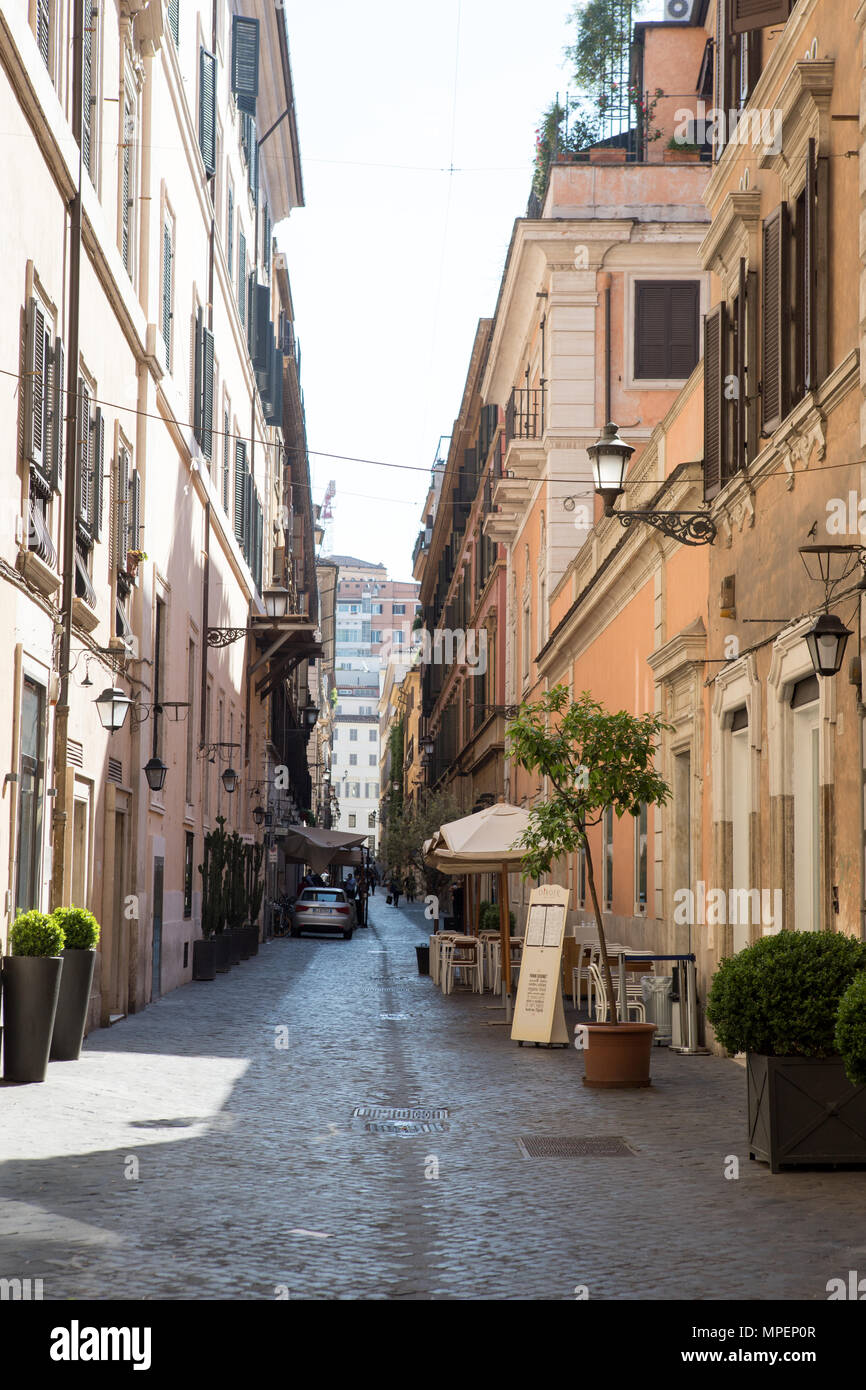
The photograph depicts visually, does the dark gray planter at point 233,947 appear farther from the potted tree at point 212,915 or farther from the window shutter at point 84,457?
the window shutter at point 84,457

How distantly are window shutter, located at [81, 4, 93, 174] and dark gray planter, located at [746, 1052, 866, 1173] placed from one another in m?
10.8

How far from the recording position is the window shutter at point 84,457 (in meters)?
15.3

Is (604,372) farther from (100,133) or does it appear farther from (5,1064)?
(5,1064)

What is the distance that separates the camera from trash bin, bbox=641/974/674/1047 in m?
16.6

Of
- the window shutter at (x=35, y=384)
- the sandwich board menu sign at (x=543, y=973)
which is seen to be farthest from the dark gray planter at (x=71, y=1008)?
the sandwich board menu sign at (x=543, y=973)

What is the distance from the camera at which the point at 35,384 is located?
1309 cm

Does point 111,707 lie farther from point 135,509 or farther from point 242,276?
point 242,276

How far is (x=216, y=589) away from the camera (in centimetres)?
3005

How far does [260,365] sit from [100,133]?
19639mm

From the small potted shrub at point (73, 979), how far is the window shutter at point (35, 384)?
11.6 ft

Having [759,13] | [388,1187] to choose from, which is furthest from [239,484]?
[388,1187]

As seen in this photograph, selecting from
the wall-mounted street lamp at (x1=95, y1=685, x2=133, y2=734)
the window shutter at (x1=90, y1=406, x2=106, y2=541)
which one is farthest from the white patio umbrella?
the window shutter at (x1=90, y1=406, x2=106, y2=541)

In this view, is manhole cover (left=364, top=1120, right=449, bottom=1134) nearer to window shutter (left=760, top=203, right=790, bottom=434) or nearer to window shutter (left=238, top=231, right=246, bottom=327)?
window shutter (left=760, top=203, right=790, bottom=434)
